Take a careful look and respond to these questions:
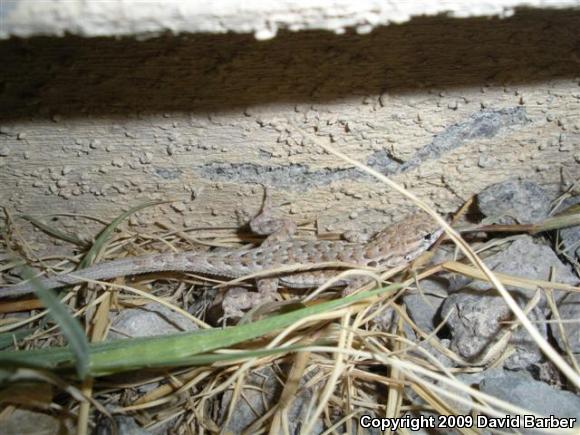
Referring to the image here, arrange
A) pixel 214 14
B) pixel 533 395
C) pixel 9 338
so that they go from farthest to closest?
pixel 9 338
pixel 533 395
pixel 214 14

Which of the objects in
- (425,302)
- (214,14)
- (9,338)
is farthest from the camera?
(425,302)

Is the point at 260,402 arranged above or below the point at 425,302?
below

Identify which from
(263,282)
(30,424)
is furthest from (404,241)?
(30,424)

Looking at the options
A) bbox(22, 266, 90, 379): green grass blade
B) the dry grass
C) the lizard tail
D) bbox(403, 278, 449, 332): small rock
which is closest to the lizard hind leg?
the dry grass

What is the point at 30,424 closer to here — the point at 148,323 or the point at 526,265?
the point at 148,323

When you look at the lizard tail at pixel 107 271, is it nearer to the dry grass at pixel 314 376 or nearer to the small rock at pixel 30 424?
the dry grass at pixel 314 376

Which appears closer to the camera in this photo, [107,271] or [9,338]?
[9,338]
